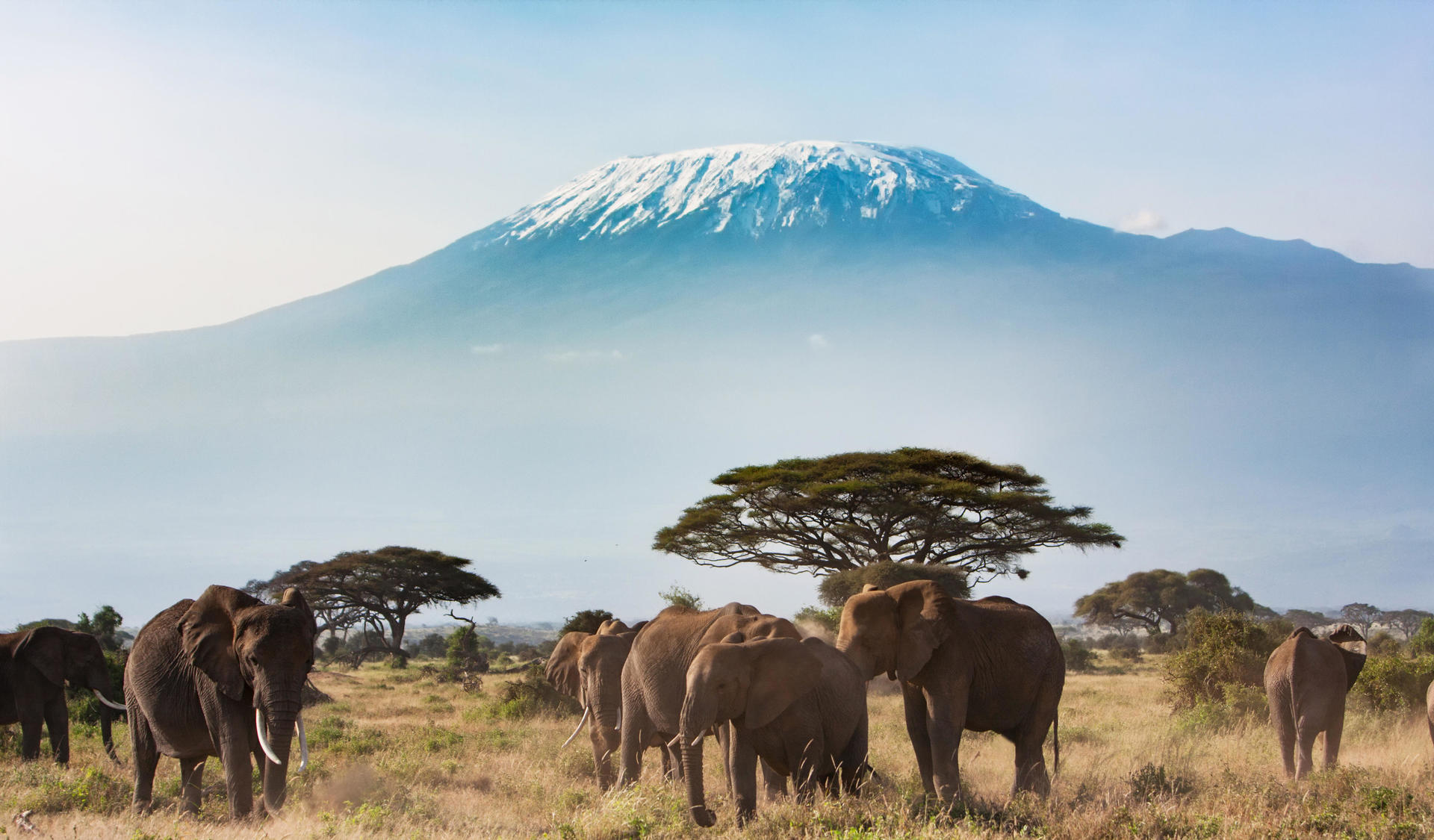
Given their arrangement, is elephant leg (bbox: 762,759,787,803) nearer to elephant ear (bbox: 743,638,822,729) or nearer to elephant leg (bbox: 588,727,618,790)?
Result: elephant ear (bbox: 743,638,822,729)

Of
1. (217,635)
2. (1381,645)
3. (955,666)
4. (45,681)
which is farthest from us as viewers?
(1381,645)

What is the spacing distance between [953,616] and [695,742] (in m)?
3.52

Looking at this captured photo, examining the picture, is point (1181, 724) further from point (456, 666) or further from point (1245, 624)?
point (456, 666)

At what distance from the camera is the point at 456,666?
39906 millimetres

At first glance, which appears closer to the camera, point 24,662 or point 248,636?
point 248,636

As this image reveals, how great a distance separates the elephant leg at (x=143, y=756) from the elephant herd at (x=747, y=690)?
0.06 ft

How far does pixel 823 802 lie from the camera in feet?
34.5

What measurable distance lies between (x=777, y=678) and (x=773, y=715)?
31 centimetres

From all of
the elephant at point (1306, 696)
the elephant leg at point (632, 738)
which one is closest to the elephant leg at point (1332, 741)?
the elephant at point (1306, 696)

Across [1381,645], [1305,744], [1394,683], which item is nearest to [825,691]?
[1305,744]

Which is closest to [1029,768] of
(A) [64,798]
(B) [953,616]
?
(B) [953,616]

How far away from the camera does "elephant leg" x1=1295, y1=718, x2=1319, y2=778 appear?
1489cm

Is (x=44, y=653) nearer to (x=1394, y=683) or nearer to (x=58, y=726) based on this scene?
(x=58, y=726)

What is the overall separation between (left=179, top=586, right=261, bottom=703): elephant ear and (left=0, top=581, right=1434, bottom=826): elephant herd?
0.5 inches
